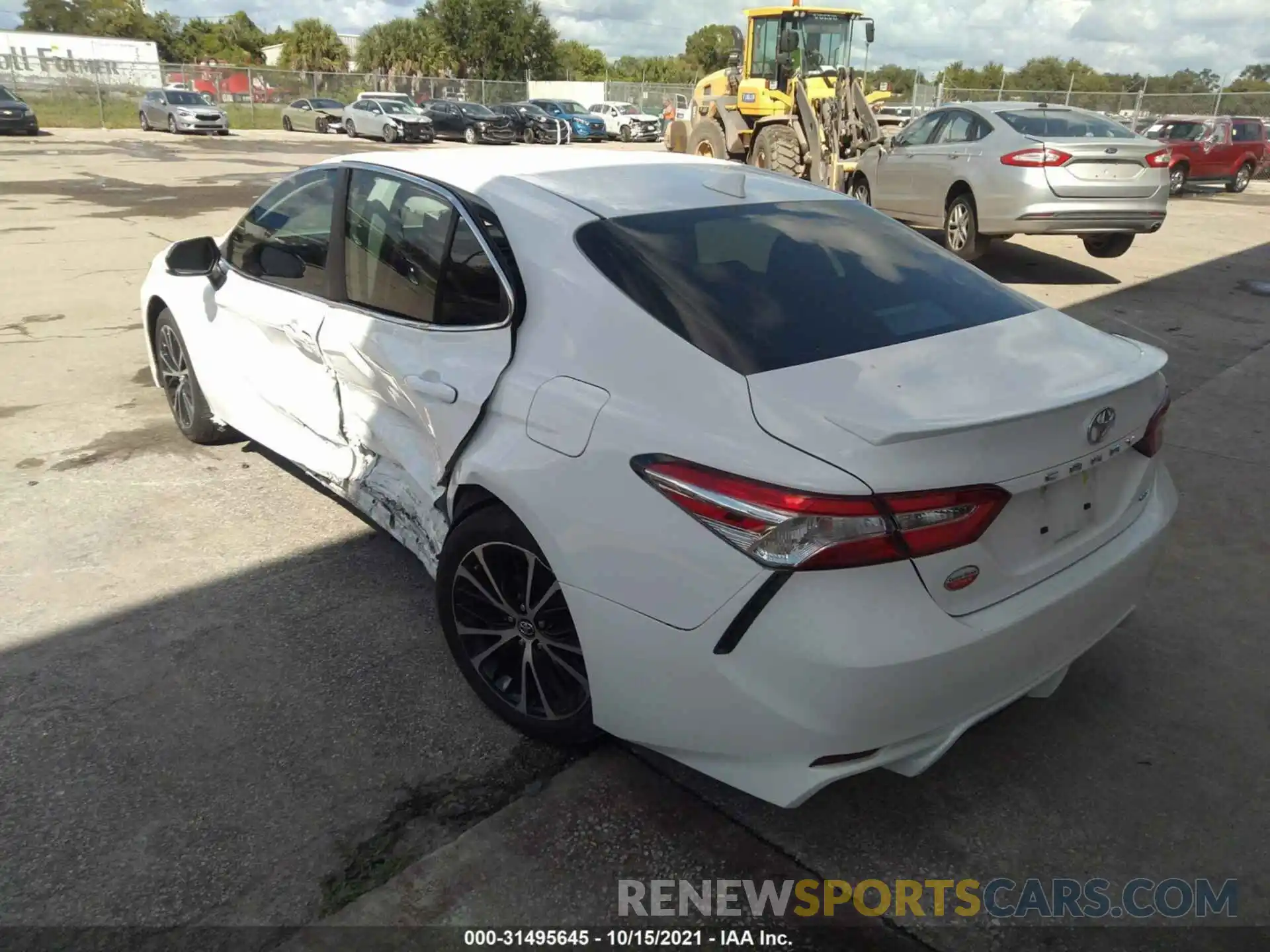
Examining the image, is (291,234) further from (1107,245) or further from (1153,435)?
(1107,245)

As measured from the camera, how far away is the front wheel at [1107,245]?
35.7 feet

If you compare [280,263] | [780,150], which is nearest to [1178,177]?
[780,150]

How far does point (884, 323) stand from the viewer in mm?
2668

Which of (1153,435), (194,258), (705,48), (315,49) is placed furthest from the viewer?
(705,48)

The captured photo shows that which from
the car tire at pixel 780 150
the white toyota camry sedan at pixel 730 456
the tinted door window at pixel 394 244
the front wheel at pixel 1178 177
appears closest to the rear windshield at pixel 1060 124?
the car tire at pixel 780 150

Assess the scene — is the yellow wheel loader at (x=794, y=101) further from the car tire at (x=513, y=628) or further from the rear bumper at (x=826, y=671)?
the rear bumper at (x=826, y=671)

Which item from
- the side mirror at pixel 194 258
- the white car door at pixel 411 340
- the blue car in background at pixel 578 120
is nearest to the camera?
the white car door at pixel 411 340

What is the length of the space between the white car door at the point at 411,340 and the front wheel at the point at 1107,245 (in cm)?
976

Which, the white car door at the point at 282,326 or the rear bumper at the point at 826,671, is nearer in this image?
the rear bumper at the point at 826,671

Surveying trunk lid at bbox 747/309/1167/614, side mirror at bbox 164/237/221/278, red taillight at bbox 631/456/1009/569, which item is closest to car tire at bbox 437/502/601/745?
red taillight at bbox 631/456/1009/569

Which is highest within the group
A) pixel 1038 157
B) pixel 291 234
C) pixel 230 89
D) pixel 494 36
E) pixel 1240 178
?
pixel 494 36

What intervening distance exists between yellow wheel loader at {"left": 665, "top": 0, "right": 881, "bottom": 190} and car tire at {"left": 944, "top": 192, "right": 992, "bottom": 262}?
304cm

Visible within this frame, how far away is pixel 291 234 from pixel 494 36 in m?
63.4

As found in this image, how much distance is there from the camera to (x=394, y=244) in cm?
334
